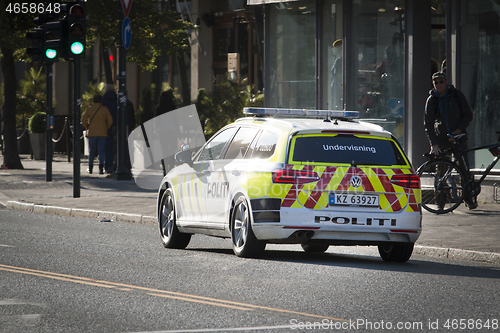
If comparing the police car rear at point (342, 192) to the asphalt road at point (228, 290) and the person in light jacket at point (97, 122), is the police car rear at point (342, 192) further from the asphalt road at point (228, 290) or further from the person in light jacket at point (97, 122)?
the person in light jacket at point (97, 122)

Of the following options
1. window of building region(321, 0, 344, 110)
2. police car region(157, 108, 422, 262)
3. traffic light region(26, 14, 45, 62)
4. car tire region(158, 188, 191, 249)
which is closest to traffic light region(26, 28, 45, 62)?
traffic light region(26, 14, 45, 62)

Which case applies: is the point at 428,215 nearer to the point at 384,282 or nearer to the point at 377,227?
the point at 377,227

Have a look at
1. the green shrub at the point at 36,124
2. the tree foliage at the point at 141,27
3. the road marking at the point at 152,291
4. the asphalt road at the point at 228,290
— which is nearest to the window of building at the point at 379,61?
the asphalt road at the point at 228,290

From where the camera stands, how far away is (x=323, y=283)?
766 centimetres

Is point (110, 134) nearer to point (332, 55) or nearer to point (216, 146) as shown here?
point (332, 55)

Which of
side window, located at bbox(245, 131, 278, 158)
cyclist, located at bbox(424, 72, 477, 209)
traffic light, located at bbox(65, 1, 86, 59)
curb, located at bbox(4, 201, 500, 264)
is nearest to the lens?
side window, located at bbox(245, 131, 278, 158)

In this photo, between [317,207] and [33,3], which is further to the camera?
[33,3]

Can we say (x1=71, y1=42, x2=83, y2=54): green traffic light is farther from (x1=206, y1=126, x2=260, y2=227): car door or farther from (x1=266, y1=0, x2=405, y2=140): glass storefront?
(x1=206, y1=126, x2=260, y2=227): car door

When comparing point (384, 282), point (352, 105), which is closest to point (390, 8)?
point (352, 105)

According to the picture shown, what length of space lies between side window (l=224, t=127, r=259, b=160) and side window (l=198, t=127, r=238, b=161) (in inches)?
7.2

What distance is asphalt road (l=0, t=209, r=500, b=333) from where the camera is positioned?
602cm

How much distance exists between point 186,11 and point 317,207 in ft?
84.3

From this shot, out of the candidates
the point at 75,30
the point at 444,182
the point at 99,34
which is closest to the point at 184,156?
the point at 444,182

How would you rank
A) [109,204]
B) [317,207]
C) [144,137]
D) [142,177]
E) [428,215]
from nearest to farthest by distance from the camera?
[317,207] → [428,215] → [109,204] → [142,177] → [144,137]
